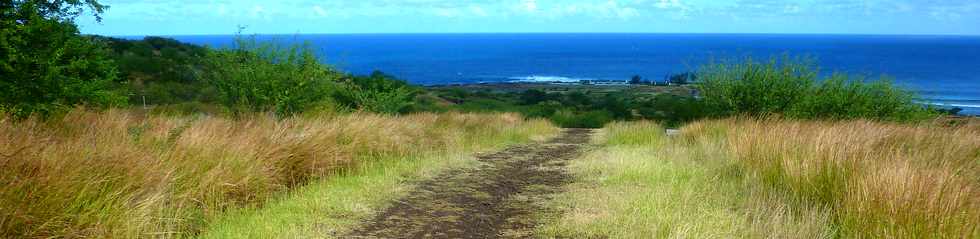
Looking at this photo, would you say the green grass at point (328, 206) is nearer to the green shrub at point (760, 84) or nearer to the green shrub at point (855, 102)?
the green shrub at point (855, 102)

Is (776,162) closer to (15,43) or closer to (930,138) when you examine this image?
(930,138)

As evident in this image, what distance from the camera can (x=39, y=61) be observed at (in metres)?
10.4

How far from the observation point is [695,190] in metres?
7.29

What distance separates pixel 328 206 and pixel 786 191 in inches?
172

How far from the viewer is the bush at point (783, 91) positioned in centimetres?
2273

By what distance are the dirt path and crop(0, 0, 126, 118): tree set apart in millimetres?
6096

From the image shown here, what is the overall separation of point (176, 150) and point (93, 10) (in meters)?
6.95

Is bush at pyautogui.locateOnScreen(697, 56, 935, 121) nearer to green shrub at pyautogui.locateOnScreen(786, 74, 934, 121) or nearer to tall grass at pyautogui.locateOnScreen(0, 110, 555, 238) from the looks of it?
green shrub at pyautogui.locateOnScreen(786, 74, 934, 121)

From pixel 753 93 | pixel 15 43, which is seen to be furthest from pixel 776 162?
pixel 753 93

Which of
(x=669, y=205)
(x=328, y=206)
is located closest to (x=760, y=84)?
(x=669, y=205)

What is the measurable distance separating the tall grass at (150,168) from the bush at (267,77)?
20.9 feet

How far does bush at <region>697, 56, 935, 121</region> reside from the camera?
Result: 2273cm

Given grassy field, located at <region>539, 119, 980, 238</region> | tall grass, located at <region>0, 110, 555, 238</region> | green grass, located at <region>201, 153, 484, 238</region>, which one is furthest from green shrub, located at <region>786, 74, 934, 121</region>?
tall grass, located at <region>0, 110, 555, 238</region>

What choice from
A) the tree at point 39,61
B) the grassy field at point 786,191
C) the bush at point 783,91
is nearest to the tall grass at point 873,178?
the grassy field at point 786,191
